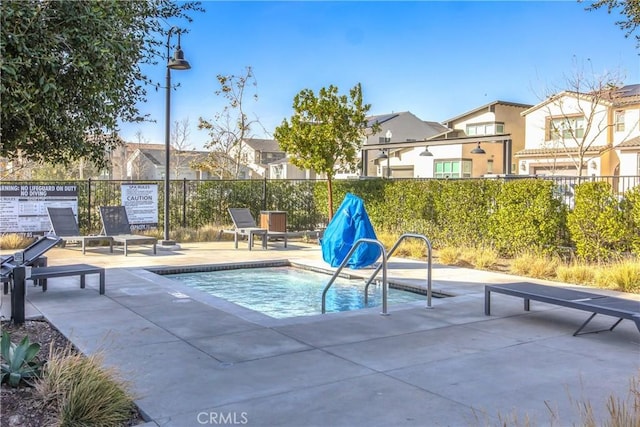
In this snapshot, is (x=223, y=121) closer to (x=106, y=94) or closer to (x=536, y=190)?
(x=536, y=190)

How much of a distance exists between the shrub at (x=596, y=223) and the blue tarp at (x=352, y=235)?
3.92 metres

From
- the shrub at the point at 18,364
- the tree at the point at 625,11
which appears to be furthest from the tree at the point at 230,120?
the shrub at the point at 18,364

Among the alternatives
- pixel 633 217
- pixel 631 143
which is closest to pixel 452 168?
pixel 631 143

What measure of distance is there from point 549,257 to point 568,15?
15.9 ft

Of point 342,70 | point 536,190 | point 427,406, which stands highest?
point 342,70

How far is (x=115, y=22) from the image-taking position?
4.64m

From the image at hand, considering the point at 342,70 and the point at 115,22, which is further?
the point at 342,70

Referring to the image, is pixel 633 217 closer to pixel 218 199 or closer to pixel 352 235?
pixel 352 235

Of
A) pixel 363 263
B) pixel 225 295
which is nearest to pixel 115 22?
pixel 225 295

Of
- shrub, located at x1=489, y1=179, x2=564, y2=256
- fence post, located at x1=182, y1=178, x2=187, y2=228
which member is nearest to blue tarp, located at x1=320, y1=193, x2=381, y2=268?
shrub, located at x1=489, y1=179, x2=564, y2=256

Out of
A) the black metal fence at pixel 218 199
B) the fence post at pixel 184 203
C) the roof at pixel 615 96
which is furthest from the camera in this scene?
the roof at pixel 615 96

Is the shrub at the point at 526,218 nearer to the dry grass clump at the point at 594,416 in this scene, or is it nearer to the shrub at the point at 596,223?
the shrub at the point at 596,223

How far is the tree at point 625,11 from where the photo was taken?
350 inches

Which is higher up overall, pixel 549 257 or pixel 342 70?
pixel 342 70
